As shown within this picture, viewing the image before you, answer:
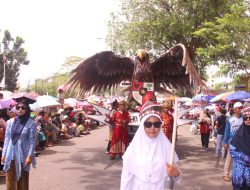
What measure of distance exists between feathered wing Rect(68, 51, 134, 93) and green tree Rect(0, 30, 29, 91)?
1034 inches

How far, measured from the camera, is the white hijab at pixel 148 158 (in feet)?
11.3

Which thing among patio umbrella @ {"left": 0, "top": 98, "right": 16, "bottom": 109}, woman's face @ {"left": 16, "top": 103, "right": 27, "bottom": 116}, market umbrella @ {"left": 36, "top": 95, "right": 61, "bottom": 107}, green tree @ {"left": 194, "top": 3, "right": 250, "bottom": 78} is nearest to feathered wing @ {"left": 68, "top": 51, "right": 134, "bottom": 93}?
patio umbrella @ {"left": 0, "top": 98, "right": 16, "bottom": 109}

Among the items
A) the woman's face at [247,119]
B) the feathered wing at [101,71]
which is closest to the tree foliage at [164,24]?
the feathered wing at [101,71]

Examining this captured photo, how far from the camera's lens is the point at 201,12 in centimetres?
2312

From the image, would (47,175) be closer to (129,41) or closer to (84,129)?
(84,129)

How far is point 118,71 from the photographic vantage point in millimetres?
11359

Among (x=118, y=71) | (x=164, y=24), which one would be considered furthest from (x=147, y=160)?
(x=164, y=24)

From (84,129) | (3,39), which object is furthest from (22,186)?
(3,39)

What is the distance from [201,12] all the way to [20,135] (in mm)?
19764

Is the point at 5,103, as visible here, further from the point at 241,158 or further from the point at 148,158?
the point at 148,158

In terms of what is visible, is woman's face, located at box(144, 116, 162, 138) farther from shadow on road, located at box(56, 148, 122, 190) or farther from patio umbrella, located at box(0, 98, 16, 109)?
patio umbrella, located at box(0, 98, 16, 109)

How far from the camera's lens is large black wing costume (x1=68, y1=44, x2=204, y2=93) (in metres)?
10.4

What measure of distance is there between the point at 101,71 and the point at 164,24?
1392 cm

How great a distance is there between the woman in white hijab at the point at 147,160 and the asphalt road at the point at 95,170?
352 cm
